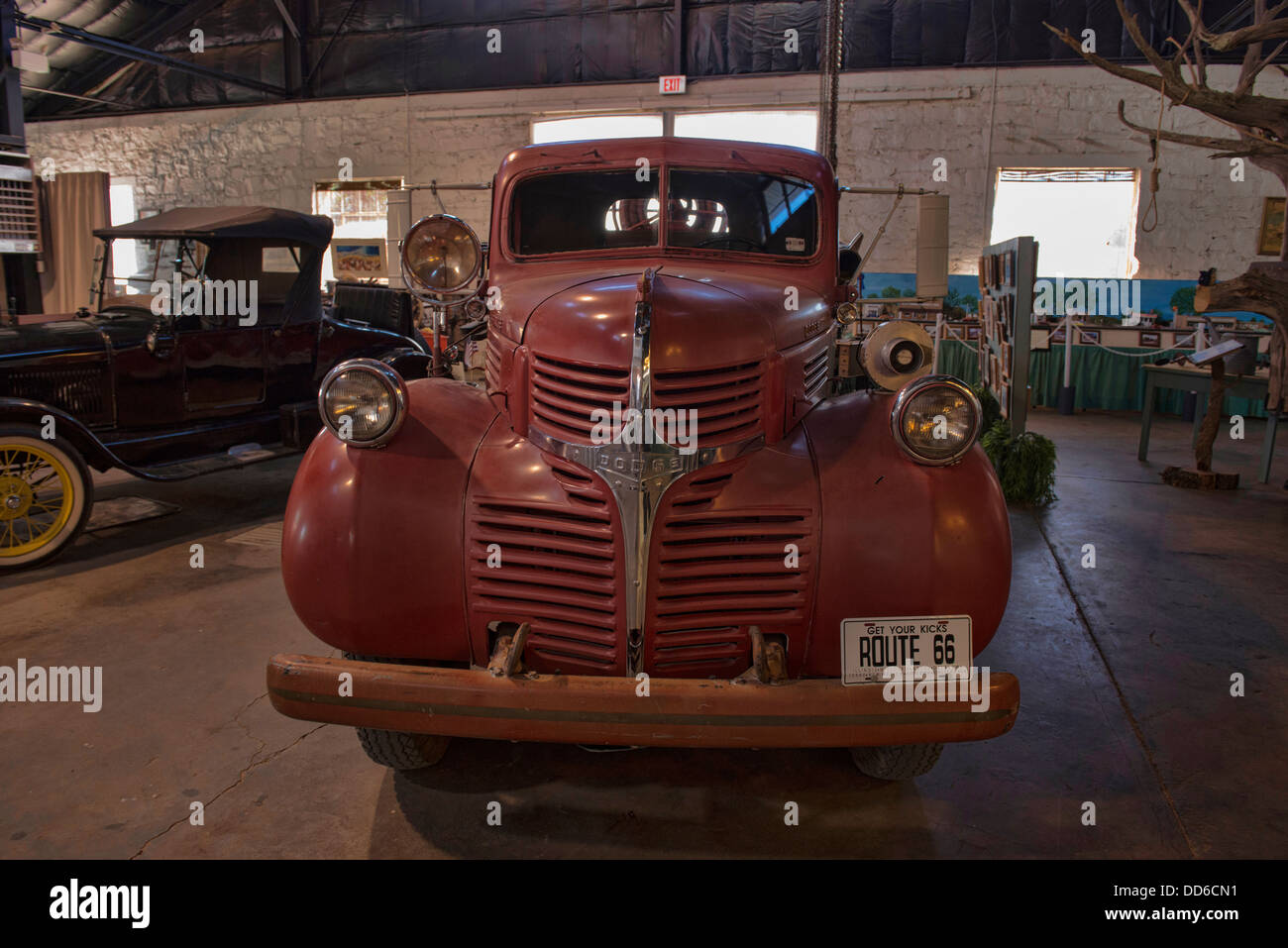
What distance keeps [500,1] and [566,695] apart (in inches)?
527

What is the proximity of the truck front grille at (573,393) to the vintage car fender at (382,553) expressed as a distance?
0.28m

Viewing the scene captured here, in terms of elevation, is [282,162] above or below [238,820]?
above

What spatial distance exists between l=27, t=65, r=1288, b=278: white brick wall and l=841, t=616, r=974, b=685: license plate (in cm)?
1057

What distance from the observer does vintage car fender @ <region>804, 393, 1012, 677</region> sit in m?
2.20

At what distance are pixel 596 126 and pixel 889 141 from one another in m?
4.30

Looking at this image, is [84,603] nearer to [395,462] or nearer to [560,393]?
[395,462]

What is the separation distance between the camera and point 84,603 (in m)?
4.05

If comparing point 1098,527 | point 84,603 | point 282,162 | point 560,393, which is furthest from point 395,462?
point 282,162

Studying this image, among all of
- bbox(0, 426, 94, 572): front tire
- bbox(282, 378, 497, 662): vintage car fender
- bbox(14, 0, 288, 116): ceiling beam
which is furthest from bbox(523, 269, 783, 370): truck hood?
bbox(14, 0, 288, 116): ceiling beam

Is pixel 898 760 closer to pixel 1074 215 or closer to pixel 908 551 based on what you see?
pixel 908 551

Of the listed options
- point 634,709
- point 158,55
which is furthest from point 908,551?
point 158,55

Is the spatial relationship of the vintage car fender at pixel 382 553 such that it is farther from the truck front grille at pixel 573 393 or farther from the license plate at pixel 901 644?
the license plate at pixel 901 644

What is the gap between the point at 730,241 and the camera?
3.24 m

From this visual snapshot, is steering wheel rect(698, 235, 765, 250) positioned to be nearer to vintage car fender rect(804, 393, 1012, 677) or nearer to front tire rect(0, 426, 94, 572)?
vintage car fender rect(804, 393, 1012, 677)
